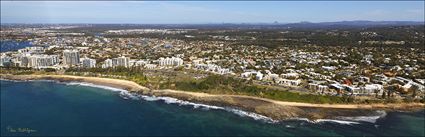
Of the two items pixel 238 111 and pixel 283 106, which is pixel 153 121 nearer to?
pixel 238 111

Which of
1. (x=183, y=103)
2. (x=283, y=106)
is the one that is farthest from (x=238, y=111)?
(x=183, y=103)

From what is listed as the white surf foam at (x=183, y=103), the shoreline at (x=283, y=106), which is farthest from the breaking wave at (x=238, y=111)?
the shoreline at (x=283, y=106)

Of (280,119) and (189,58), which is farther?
(189,58)

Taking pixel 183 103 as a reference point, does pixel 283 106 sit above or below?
above

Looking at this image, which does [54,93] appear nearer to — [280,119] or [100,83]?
[100,83]

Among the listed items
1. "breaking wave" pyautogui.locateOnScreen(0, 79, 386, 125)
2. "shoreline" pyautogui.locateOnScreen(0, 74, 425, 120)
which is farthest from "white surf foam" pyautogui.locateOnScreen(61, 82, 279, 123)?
"shoreline" pyautogui.locateOnScreen(0, 74, 425, 120)

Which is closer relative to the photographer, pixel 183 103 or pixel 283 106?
pixel 283 106

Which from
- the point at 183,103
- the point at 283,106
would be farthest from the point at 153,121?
the point at 283,106

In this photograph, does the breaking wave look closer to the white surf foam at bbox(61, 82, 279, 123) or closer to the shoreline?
the white surf foam at bbox(61, 82, 279, 123)

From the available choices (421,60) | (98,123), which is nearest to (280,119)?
(98,123)
